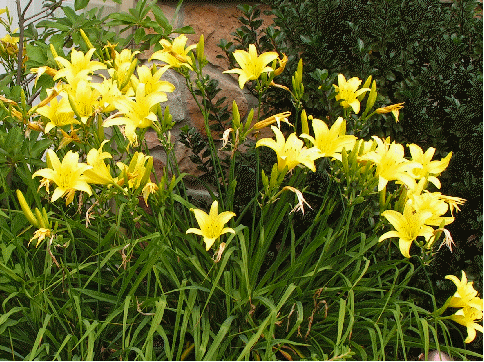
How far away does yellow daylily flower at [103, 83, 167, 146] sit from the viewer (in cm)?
134

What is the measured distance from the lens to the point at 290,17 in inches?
80.4

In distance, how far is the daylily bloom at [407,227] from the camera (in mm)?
1349

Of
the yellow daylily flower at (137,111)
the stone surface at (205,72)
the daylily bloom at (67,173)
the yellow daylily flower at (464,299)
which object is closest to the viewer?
the daylily bloom at (67,173)

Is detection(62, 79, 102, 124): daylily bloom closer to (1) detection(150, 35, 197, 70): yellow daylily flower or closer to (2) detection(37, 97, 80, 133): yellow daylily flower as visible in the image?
(2) detection(37, 97, 80, 133): yellow daylily flower

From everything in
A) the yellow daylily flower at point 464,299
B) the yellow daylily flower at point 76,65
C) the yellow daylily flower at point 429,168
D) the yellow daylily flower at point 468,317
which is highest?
the yellow daylily flower at point 76,65

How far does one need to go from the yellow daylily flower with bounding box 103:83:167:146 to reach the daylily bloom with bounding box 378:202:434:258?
0.73 meters

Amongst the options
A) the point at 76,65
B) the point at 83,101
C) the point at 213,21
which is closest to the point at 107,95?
the point at 83,101

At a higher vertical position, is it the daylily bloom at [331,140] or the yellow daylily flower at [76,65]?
the yellow daylily flower at [76,65]

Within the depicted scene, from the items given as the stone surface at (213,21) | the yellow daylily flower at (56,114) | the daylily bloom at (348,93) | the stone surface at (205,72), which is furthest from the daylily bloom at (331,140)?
the stone surface at (213,21)

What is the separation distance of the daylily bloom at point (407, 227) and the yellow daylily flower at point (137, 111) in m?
0.73

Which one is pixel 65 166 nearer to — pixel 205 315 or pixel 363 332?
pixel 205 315

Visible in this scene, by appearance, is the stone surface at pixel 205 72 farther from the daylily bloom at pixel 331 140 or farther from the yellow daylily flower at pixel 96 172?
the yellow daylily flower at pixel 96 172

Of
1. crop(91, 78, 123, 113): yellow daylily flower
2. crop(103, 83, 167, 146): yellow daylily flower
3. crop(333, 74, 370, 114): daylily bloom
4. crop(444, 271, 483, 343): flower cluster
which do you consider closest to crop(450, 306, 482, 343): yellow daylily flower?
crop(444, 271, 483, 343): flower cluster

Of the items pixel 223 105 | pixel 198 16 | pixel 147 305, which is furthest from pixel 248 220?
pixel 198 16
